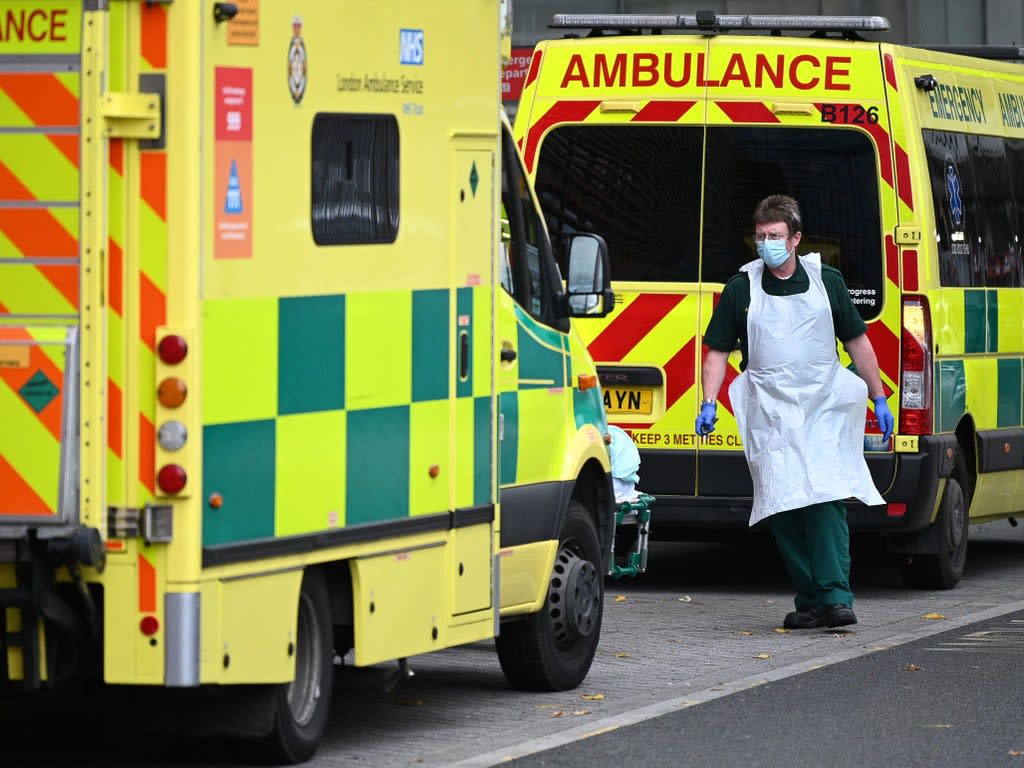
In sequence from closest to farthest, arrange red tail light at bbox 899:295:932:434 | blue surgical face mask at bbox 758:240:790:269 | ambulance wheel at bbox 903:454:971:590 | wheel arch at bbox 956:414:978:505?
blue surgical face mask at bbox 758:240:790:269, red tail light at bbox 899:295:932:434, ambulance wheel at bbox 903:454:971:590, wheel arch at bbox 956:414:978:505

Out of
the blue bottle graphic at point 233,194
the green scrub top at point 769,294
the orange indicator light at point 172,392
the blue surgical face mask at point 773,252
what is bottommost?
the orange indicator light at point 172,392

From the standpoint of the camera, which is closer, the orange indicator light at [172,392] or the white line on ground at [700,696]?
the orange indicator light at [172,392]

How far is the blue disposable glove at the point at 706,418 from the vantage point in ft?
38.1

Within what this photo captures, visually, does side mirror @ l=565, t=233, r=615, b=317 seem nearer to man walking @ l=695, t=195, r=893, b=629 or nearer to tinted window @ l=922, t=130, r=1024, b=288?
man walking @ l=695, t=195, r=893, b=629

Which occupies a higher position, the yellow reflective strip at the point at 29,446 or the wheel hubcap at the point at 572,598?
the yellow reflective strip at the point at 29,446

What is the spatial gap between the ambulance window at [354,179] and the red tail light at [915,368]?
16.3 ft

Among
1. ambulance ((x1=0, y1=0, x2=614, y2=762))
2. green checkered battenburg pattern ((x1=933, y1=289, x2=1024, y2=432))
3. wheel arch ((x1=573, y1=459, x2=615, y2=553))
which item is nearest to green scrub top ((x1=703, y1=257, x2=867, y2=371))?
green checkered battenburg pattern ((x1=933, y1=289, x2=1024, y2=432))

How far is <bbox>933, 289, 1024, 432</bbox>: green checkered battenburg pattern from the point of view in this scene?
12984 mm

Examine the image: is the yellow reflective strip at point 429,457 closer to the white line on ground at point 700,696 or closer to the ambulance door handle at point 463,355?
the ambulance door handle at point 463,355

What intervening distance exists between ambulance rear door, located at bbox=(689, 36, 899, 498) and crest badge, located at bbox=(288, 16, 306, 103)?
5494mm

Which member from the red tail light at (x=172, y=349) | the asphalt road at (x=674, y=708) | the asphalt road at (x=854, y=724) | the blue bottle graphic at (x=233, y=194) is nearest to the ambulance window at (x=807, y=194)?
the asphalt road at (x=674, y=708)

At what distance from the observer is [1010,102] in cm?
1462

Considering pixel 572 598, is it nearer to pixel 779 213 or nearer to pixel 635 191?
pixel 779 213

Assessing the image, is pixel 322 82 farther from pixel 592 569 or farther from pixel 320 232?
pixel 592 569
